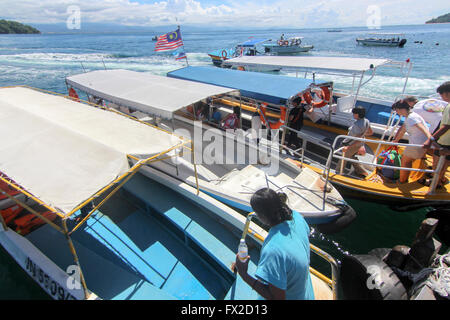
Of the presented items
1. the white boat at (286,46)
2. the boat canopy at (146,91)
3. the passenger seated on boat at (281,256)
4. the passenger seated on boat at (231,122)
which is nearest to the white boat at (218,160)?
the boat canopy at (146,91)

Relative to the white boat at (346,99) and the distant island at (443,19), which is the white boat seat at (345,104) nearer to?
the white boat at (346,99)

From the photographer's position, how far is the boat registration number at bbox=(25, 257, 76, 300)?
3.01 metres

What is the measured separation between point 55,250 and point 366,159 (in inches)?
316

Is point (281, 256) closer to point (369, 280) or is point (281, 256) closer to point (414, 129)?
point (369, 280)

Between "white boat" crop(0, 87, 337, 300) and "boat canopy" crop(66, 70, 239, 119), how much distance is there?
52.7 inches

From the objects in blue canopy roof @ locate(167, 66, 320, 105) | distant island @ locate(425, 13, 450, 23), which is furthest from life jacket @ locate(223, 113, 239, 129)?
distant island @ locate(425, 13, 450, 23)

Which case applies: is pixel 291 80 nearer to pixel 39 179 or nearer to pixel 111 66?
pixel 39 179

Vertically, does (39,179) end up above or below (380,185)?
above

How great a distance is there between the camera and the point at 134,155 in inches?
131

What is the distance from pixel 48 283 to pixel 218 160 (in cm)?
487

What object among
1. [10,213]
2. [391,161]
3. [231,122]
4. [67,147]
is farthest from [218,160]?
[10,213]

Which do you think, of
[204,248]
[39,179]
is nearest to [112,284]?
[204,248]

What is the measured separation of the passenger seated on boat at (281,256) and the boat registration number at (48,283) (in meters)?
2.63

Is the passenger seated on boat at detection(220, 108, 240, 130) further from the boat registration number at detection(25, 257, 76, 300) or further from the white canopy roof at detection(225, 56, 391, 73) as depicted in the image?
the boat registration number at detection(25, 257, 76, 300)
